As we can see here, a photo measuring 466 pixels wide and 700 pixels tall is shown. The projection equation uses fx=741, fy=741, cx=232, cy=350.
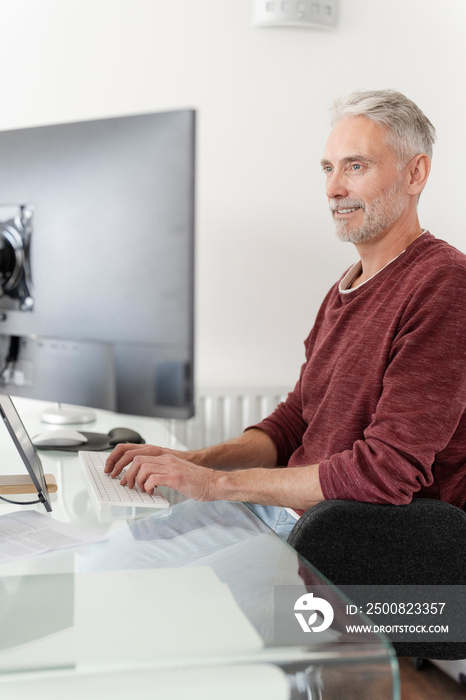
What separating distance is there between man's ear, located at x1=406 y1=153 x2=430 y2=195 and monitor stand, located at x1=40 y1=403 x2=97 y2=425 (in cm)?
100

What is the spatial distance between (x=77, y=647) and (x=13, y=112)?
1966 mm

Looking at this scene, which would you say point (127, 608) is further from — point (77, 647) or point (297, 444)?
point (297, 444)

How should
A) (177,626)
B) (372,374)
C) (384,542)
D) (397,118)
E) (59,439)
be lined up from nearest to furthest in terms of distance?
(177,626) < (384,542) < (372,374) < (397,118) < (59,439)

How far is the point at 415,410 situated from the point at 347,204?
21.4 inches

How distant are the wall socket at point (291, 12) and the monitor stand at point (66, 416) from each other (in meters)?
1.35

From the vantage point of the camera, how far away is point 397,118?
1.50 meters

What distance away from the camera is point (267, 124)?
2418mm

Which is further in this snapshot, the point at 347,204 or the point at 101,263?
the point at 347,204

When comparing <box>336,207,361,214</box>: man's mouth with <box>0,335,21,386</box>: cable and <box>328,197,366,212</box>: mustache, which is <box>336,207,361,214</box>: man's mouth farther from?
<box>0,335,21,386</box>: cable

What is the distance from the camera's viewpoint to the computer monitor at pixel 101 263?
2.62 ft

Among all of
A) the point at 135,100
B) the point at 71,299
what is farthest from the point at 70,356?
the point at 135,100

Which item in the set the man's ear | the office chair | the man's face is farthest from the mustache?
the office chair

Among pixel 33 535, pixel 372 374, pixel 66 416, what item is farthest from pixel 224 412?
pixel 33 535

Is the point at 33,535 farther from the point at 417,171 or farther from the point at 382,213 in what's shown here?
the point at 417,171
